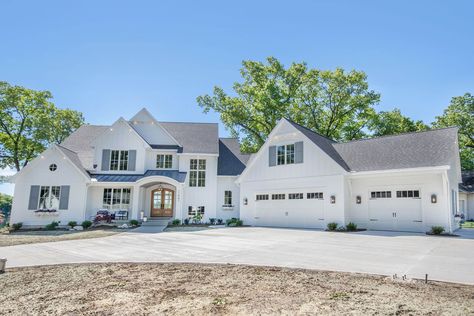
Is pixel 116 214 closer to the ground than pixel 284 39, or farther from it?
closer to the ground

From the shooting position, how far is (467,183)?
30.5 m

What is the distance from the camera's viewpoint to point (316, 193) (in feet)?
58.2

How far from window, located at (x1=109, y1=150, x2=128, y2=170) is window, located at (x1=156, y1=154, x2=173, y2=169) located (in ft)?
7.54

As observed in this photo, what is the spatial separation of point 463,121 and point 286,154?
87.1 ft

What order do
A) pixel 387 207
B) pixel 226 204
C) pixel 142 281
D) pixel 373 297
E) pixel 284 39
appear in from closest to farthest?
pixel 373 297 → pixel 142 281 → pixel 387 207 → pixel 284 39 → pixel 226 204

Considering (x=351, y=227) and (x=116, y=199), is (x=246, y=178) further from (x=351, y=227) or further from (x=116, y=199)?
(x=116, y=199)

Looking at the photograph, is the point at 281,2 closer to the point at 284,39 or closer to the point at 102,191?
the point at 284,39

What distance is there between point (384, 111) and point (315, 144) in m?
18.5

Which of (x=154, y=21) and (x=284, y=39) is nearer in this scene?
(x=154, y=21)

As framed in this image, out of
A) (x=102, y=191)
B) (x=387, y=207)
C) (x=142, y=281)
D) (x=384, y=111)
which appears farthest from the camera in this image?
(x=384, y=111)

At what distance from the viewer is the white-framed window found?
21.3m

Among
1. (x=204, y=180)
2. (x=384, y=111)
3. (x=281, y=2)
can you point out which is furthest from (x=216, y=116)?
(x=281, y=2)

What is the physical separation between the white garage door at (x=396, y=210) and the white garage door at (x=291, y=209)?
2.72 metres

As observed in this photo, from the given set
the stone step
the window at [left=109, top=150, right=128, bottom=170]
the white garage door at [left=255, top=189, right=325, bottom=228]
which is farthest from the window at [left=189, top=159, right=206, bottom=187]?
the white garage door at [left=255, top=189, right=325, bottom=228]
